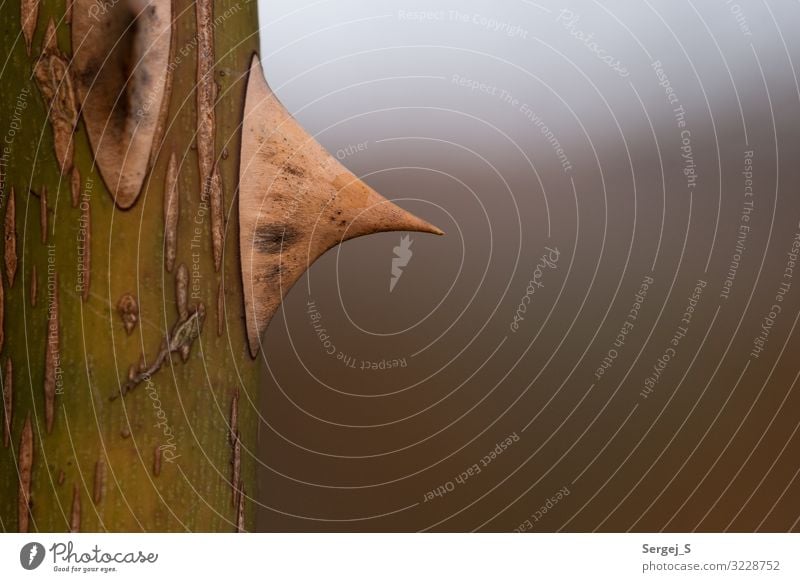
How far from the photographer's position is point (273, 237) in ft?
1.13

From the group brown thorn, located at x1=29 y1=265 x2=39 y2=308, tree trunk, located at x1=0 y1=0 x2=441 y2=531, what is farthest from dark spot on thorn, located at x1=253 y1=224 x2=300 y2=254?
Result: brown thorn, located at x1=29 y1=265 x2=39 y2=308

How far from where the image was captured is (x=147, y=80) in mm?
323

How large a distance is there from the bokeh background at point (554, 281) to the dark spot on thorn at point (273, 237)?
0.06 meters

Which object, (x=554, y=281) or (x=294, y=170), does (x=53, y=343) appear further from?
(x=554, y=281)

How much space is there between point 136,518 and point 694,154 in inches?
14.8

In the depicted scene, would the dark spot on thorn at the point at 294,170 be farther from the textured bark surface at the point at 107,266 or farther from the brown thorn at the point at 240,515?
the brown thorn at the point at 240,515

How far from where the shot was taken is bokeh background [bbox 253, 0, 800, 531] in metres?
0.41

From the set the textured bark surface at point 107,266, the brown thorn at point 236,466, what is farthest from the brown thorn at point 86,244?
the brown thorn at point 236,466

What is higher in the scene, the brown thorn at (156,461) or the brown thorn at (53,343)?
A: the brown thorn at (53,343)

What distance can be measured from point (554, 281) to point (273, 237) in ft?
0.57

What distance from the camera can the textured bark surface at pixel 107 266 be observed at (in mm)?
322

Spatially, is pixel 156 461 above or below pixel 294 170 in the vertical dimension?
below

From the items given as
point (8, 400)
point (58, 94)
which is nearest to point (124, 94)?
point (58, 94)

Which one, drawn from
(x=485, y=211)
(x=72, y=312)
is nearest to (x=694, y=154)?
(x=485, y=211)
